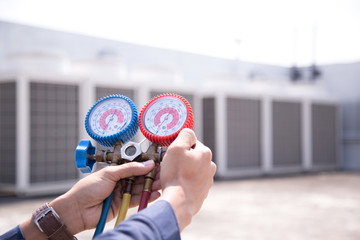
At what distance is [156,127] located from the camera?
1.12m

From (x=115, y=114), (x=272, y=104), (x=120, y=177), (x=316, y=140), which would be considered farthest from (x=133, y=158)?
(x=316, y=140)

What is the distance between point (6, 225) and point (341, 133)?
1134 centimetres

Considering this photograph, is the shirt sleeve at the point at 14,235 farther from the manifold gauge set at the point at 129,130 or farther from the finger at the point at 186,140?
the finger at the point at 186,140

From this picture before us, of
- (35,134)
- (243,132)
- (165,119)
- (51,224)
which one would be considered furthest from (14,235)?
(243,132)

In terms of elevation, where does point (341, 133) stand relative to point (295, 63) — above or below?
below

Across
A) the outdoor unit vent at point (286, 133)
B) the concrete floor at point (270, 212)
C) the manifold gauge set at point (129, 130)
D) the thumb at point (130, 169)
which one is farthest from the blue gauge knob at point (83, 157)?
the outdoor unit vent at point (286, 133)

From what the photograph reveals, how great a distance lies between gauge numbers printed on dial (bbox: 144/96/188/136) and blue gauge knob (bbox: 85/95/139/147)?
6cm

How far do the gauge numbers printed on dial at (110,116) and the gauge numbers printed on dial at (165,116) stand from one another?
2.8 inches

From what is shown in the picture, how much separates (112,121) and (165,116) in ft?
0.62

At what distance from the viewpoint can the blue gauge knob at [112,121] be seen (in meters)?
1.14

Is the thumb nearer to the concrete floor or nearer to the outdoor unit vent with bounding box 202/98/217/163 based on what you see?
the concrete floor

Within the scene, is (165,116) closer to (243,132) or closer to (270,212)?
(270,212)

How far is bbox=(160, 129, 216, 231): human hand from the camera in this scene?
0.83 meters

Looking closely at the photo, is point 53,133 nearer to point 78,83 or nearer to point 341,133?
point 78,83
